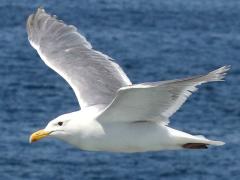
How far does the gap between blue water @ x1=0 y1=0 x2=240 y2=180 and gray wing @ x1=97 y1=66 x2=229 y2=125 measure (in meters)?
24.9

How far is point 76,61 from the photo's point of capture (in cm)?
1456

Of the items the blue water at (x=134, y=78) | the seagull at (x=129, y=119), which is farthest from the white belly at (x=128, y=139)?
the blue water at (x=134, y=78)

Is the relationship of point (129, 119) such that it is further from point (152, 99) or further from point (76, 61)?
point (76, 61)

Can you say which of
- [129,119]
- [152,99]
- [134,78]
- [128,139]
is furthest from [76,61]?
[134,78]

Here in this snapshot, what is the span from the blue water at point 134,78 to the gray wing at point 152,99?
81.6 ft

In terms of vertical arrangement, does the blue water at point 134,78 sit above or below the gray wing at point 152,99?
below

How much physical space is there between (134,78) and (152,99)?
36256 mm

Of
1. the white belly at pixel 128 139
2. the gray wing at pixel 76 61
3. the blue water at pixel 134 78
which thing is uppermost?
the gray wing at pixel 76 61

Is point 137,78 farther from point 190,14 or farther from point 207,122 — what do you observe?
point 190,14

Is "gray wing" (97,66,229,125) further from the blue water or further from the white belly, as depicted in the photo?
the blue water

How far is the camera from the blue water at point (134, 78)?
1513 inches

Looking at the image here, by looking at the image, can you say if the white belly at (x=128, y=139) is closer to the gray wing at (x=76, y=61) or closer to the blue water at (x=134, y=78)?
the gray wing at (x=76, y=61)

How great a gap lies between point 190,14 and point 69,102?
73.2ft

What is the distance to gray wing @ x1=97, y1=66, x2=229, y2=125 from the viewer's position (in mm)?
11289
